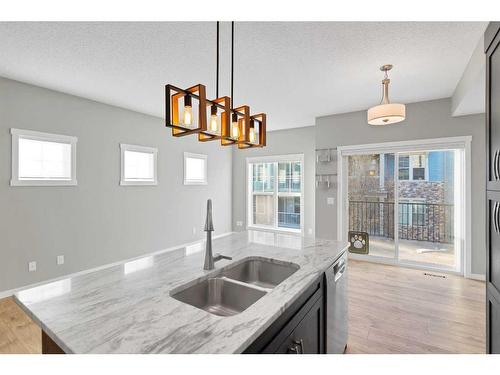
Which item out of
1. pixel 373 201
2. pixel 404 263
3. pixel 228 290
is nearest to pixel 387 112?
pixel 373 201

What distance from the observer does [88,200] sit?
3.74 metres

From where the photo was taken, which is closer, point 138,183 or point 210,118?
point 210,118

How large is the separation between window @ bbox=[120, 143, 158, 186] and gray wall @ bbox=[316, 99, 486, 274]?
3084 mm

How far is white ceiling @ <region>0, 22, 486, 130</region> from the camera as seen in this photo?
2.13 m

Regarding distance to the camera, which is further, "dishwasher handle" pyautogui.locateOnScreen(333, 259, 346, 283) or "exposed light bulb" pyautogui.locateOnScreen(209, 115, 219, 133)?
"dishwasher handle" pyautogui.locateOnScreen(333, 259, 346, 283)

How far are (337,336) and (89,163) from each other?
12.6 feet

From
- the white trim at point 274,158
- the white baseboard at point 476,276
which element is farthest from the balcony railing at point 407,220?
the white trim at point 274,158

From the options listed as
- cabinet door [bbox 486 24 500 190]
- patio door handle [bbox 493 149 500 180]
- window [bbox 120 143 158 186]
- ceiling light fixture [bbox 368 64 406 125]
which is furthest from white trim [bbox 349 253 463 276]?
window [bbox 120 143 158 186]

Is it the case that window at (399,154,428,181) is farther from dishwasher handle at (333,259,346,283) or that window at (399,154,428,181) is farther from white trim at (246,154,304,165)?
dishwasher handle at (333,259,346,283)

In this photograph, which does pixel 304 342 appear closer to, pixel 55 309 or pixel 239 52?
pixel 55 309

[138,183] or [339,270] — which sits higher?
[138,183]

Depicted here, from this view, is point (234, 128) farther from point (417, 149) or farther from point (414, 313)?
point (417, 149)

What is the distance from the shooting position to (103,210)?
3.92m

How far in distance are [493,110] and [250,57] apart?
6.60 feet
